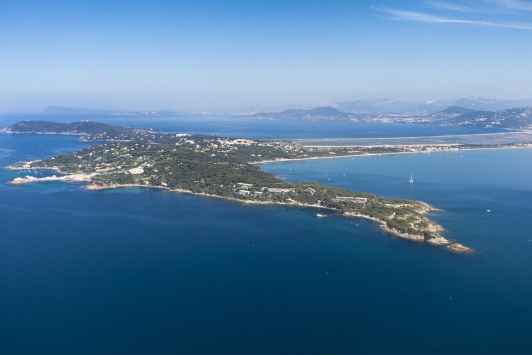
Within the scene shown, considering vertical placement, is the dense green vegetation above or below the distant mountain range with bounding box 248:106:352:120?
below

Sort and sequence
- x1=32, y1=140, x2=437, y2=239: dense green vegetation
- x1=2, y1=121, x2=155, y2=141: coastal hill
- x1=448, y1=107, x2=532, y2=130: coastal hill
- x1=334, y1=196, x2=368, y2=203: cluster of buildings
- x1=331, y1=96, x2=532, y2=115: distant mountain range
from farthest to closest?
x1=331, y1=96, x2=532, y2=115: distant mountain range → x1=448, y1=107, x2=532, y2=130: coastal hill → x1=2, y1=121, x2=155, y2=141: coastal hill → x1=334, y1=196, x2=368, y2=203: cluster of buildings → x1=32, y1=140, x2=437, y2=239: dense green vegetation

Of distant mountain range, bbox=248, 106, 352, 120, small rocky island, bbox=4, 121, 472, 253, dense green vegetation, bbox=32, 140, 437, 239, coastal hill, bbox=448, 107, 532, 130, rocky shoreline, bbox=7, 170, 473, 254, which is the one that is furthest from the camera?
distant mountain range, bbox=248, 106, 352, 120

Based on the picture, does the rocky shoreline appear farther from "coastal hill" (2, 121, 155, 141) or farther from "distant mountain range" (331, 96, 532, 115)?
"distant mountain range" (331, 96, 532, 115)

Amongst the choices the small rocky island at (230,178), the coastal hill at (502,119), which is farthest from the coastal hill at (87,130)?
the coastal hill at (502,119)

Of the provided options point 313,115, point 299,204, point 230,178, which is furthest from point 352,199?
point 313,115

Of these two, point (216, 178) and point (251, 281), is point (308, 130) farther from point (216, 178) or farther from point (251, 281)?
point (251, 281)

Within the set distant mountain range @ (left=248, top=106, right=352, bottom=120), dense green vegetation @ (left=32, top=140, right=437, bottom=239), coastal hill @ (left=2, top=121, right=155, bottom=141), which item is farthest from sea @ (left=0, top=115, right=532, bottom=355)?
distant mountain range @ (left=248, top=106, right=352, bottom=120)
